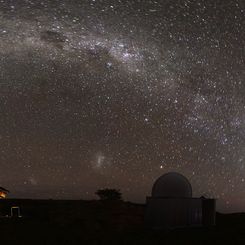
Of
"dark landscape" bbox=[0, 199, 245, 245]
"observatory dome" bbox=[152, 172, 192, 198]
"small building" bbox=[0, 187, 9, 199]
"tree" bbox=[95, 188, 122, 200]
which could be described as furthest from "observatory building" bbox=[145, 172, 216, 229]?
"small building" bbox=[0, 187, 9, 199]

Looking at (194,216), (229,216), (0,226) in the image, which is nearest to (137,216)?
(194,216)

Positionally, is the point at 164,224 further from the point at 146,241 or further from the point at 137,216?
the point at 146,241

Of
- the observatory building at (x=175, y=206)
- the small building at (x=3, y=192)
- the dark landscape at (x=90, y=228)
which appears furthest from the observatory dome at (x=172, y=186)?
the small building at (x=3, y=192)

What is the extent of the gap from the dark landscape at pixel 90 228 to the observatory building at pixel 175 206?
0.77 m

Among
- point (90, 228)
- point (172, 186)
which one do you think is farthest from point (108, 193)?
point (90, 228)

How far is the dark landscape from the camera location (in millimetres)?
21594

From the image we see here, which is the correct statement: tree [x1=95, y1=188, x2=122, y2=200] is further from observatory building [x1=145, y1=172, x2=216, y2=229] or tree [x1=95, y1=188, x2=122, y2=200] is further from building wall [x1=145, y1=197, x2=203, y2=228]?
building wall [x1=145, y1=197, x2=203, y2=228]

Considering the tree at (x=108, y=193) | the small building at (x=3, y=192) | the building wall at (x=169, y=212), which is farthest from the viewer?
the tree at (x=108, y=193)

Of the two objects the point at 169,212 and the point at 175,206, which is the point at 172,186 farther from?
the point at 169,212

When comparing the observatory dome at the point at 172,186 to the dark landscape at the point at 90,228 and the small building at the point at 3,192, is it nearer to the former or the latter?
the dark landscape at the point at 90,228

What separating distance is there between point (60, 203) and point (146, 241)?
964cm

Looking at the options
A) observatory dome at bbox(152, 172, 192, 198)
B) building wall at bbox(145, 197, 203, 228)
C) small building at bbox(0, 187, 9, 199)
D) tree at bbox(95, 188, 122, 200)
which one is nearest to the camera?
building wall at bbox(145, 197, 203, 228)

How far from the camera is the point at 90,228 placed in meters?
24.2

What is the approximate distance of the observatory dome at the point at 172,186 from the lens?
3158 cm
